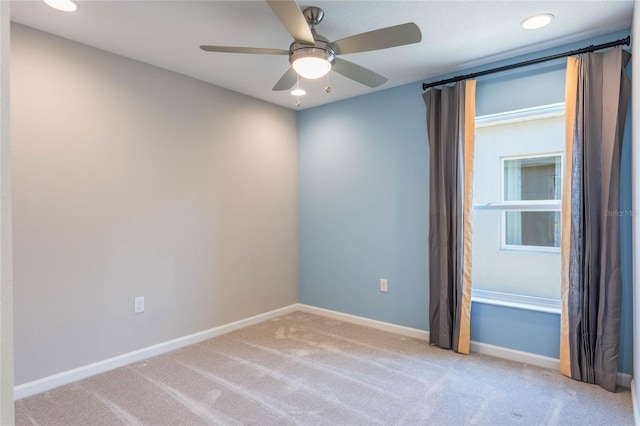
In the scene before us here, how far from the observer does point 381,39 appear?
1.96 m

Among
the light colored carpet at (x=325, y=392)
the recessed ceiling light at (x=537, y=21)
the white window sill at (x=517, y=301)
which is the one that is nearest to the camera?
the light colored carpet at (x=325, y=392)

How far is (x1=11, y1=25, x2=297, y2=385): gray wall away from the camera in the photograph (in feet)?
8.07

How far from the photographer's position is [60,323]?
8.51ft

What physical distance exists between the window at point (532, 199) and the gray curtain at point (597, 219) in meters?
0.38

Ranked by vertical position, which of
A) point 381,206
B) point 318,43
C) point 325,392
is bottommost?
point 325,392

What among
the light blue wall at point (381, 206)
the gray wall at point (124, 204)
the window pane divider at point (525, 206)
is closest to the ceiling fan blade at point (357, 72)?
the light blue wall at point (381, 206)

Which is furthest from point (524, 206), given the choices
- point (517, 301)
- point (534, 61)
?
point (534, 61)

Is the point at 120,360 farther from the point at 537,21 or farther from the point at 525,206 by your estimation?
the point at 537,21

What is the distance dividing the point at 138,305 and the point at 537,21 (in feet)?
11.5

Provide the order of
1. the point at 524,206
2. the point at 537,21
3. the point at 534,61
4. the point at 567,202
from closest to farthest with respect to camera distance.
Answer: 1. the point at 537,21
2. the point at 567,202
3. the point at 534,61
4. the point at 524,206

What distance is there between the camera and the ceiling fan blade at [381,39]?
1.85 m

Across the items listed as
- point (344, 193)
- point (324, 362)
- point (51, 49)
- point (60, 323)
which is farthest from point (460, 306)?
point (51, 49)

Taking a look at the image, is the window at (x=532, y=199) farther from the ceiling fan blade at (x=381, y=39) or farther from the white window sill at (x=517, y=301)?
the ceiling fan blade at (x=381, y=39)

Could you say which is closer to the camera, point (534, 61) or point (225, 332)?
point (534, 61)
